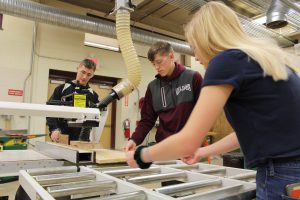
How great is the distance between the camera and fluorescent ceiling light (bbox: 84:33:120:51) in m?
4.87

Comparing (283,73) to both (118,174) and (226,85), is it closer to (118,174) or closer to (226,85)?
(226,85)

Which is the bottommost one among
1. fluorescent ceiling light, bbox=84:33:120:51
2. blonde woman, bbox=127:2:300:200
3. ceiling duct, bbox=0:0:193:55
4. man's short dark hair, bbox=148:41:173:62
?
blonde woman, bbox=127:2:300:200

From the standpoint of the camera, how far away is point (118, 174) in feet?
3.49

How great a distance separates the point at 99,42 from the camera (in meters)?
4.99

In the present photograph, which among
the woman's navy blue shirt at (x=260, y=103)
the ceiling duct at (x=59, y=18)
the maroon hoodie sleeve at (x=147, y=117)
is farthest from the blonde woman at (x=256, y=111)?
the ceiling duct at (x=59, y=18)

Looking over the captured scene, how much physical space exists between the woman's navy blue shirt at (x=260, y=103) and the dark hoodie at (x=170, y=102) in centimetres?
110

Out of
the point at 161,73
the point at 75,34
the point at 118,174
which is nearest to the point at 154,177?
the point at 118,174

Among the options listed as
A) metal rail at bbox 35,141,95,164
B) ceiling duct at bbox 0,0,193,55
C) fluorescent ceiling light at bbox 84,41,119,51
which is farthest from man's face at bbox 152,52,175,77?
fluorescent ceiling light at bbox 84,41,119,51

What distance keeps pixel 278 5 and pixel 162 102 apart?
237 cm

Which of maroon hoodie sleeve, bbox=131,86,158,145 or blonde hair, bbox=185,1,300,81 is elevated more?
blonde hair, bbox=185,1,300,81

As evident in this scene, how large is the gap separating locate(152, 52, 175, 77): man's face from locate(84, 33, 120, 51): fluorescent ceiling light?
10.6 feet

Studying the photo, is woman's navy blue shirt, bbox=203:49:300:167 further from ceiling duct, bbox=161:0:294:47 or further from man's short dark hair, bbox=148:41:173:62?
ceiling duct, bbox=161:0:294:47

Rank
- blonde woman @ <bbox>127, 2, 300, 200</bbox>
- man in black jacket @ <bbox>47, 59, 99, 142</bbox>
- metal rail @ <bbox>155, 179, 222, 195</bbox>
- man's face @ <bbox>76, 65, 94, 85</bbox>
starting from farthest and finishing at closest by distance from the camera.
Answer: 1. man's face @ <bbox>76, 65, 94, 85</bbox>
2. man in black jacket @ <bbox>47, 59, 99, 142</bbox>
3. metal rail @ <bbox>155, 179, 222, 195</bbox>
4. blonde woman @ <bbox>127, 2, 300, 200</bbox>

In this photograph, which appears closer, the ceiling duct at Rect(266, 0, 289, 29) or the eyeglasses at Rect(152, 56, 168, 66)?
the eyeglasses at Rect(152, 56, 168, 66)
